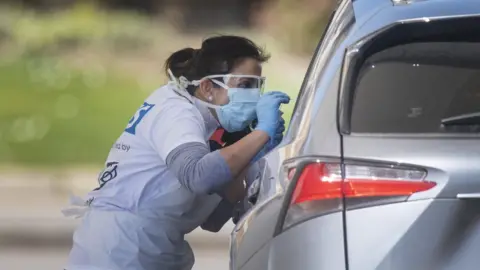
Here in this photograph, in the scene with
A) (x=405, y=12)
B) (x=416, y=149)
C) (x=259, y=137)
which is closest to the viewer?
(x=416, y=149)

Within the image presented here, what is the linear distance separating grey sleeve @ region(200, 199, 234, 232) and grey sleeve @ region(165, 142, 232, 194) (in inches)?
24.2

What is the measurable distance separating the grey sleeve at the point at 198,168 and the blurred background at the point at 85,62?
599cm

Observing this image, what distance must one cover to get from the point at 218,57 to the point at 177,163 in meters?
0.65

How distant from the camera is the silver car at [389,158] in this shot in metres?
2.27

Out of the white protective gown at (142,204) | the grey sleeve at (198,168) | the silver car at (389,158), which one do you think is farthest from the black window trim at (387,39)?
the white protective gown at (142,204)

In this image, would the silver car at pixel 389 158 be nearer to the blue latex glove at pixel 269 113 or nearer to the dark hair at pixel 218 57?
the blue latex glove at pixel 269 113

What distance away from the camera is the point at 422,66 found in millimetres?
2475

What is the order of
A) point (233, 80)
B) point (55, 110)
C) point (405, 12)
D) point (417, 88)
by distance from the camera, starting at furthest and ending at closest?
point (55, 110), point (233, 80), point (405, 12), point (417, 88)

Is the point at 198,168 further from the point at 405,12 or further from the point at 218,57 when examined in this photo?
the point at 405,12

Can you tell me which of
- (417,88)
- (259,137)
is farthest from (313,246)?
(259,137)

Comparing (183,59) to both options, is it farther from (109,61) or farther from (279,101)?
(109,61)

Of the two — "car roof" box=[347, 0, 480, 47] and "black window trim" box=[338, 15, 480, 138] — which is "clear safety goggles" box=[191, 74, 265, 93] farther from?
"black window trim" box=[338, 15, 480, 138]

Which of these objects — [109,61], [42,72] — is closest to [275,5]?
[109,61]

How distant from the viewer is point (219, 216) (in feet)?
13.3
